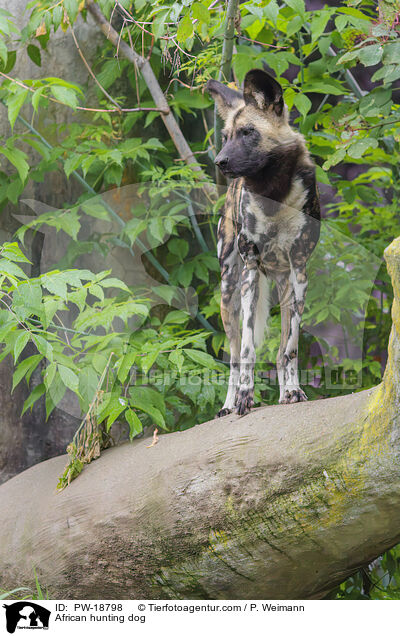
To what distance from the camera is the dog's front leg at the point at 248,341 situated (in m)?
2.35

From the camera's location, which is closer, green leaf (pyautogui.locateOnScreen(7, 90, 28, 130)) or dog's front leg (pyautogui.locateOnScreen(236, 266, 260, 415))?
dog's front leg (pyautogui.locateOnScreen(236, 266, 260, 415))

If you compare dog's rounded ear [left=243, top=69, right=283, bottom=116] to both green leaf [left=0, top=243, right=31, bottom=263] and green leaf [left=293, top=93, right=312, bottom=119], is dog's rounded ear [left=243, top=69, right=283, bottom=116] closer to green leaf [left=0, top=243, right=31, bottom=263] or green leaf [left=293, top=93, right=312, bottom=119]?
green leaf [left=293, top=93, right=312, bottom=119]

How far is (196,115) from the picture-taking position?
4.02 meters

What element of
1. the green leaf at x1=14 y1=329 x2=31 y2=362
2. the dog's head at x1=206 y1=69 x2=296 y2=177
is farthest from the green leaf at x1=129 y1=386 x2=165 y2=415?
the dog's head at x1=206 y1=69 x2=296 y2=177

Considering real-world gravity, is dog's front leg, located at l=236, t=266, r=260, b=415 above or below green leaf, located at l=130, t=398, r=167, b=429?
above

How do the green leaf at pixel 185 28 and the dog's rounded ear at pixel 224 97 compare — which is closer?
the dog's rounded ear at pixel 224 97

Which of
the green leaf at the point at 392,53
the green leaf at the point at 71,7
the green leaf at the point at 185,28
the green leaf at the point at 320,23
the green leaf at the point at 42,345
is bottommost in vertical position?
the green leaf at the point at 42,345

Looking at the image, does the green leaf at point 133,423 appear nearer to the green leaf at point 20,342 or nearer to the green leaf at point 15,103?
the green leaf at point 20,342

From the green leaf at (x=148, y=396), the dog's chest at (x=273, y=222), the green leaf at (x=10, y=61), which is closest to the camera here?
the dog's chest at (x=273, y=222)

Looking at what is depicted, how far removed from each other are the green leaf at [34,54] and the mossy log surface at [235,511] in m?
2.24

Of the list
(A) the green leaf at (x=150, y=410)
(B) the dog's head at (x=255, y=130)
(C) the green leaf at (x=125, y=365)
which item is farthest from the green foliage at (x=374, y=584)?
(B) the dog's head at (x=255, y=130)

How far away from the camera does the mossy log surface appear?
1.91 meters
